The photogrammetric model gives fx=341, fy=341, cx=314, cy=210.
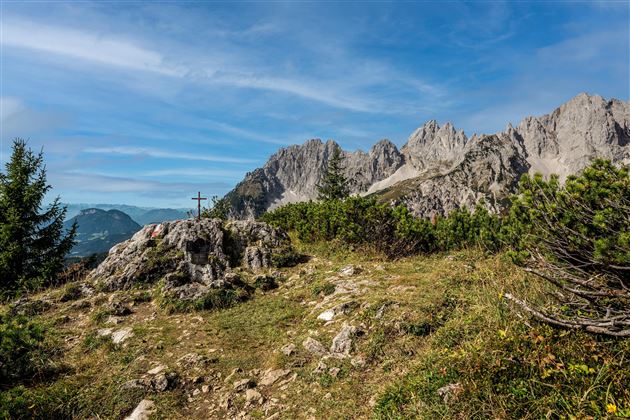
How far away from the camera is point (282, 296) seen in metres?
14.0

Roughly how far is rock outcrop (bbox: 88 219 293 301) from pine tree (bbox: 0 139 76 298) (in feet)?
19.7

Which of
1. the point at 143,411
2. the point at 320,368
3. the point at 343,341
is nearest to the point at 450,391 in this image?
the point at 320,368

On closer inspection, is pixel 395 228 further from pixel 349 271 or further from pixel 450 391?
pixel 450 391

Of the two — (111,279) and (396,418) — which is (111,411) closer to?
(396,418)

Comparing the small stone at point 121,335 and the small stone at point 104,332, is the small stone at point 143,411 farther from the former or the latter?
the small stone at point 104,332

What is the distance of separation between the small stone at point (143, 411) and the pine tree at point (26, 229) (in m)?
16.2

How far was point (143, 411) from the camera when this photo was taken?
731cm

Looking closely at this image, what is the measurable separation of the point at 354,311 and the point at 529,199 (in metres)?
5.92

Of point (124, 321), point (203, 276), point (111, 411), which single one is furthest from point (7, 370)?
point (203, 276)

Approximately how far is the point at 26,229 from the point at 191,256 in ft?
45.3

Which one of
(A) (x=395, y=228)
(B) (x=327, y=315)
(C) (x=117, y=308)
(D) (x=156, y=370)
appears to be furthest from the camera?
(A) (x=395, y=228)

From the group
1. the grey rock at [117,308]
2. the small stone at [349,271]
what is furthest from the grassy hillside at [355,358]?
the grey rock at [117,308]

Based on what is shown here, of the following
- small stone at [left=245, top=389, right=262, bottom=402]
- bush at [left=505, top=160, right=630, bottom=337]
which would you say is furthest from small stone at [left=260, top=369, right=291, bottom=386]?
bush at [left=505, top=160, right=630, bottom=337]

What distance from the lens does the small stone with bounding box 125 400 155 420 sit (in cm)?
718
